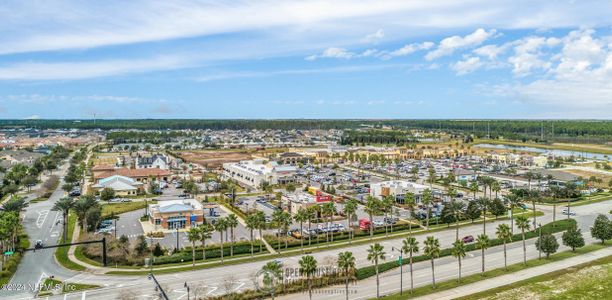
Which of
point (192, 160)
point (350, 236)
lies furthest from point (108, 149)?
point (350, 236)

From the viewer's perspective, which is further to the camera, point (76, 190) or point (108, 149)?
point (108, 149)

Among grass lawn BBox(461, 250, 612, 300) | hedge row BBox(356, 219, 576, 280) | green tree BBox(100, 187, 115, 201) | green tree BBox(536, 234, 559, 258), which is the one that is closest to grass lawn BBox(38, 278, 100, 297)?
hedge row BBox(356, 219, 576, 280)

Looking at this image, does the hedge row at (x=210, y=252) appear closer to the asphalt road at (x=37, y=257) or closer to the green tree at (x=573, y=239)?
the asphalt road at (x=37, y=257)

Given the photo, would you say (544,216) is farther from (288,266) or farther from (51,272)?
(51,272)

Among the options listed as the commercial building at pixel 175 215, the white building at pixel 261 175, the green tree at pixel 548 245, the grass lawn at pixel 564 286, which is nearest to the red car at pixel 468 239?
the green tree at pixel 548 245

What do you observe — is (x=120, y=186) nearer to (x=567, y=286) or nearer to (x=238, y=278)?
(x=238, y=278)
